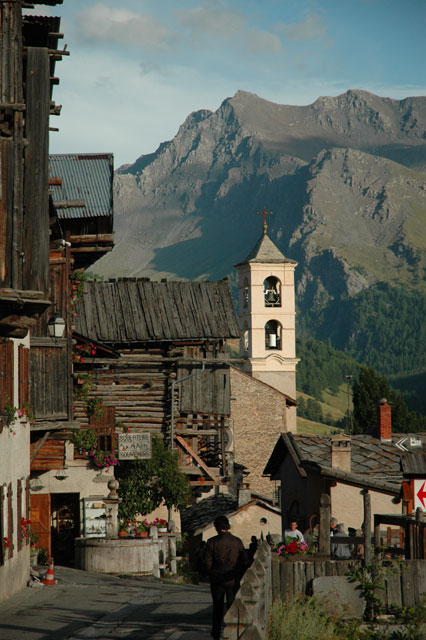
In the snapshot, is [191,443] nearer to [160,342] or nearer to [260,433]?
[160,342]

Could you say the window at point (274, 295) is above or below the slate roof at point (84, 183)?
above

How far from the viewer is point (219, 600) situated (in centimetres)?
1156

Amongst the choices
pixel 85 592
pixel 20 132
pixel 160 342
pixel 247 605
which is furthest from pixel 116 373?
pixel 247 605

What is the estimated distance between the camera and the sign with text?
31016 millimetres

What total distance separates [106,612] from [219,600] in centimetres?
421

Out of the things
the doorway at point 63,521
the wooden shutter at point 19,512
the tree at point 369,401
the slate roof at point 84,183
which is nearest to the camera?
the wooden shutter at point 19,512

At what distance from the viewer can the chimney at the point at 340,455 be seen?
30.8m

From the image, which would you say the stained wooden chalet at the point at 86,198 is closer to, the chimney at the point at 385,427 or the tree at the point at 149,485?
the tree at the point at 149,485

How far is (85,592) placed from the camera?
60.6ft

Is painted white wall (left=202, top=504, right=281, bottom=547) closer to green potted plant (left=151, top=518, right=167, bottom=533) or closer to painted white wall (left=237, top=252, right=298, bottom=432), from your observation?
green potted plant (left=151, top=518, right=167, bottom=533)

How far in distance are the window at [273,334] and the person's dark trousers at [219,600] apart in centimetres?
6241

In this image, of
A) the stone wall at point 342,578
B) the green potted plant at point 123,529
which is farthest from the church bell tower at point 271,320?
the stone wall at point 342,578

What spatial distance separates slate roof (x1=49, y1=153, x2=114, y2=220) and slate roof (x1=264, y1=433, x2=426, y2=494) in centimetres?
1004

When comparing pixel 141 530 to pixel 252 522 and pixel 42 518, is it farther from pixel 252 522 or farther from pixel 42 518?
pixel 252 522
